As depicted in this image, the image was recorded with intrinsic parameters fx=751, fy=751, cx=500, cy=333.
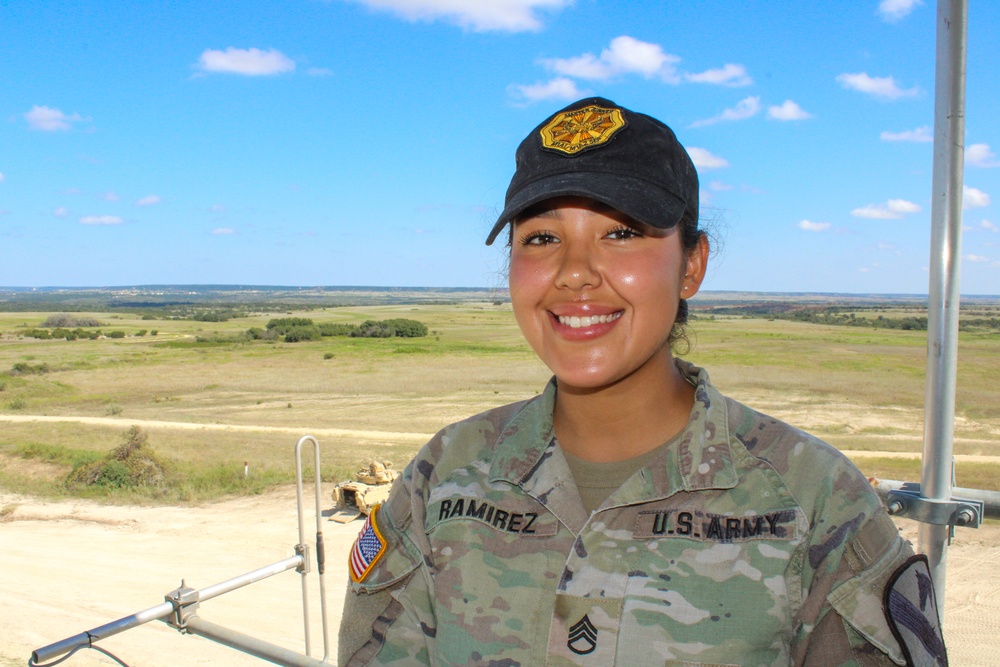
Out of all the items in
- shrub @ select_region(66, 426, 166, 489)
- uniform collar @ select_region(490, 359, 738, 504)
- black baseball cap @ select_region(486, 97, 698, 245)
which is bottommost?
shrub @ select_region(66, 426, 166, 489)

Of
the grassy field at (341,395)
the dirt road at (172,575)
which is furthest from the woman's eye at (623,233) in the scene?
the dirt road at (172,575)

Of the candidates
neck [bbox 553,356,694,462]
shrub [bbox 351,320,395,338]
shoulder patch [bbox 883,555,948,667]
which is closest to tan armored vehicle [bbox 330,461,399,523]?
neck [bbox 553,356,694,462]

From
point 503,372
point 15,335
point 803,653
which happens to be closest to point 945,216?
point 803,653

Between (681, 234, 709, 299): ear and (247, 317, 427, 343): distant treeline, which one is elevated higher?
(681, 234, 709, 299): ear

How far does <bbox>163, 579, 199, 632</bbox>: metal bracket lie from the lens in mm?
3836

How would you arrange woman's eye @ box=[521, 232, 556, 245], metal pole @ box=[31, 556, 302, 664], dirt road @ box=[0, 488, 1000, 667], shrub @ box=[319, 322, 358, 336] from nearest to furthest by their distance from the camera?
woman's eye @ box=[521, 232, 556, 245]
metal pole @ box=[31, 556, 302, 664]
dirt road @ box=[0, 488, 1000, 667]
shrub @ box=[319, 322, 358, 336]

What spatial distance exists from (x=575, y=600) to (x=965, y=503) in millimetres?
1686

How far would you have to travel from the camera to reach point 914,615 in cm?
139

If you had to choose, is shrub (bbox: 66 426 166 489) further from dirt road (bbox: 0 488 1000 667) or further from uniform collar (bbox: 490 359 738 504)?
uniform collar (bbox: 490 359 738 504)

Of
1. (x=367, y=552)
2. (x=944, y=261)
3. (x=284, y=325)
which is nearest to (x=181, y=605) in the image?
(x=367, y=552)

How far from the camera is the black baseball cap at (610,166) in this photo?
1.63 meters

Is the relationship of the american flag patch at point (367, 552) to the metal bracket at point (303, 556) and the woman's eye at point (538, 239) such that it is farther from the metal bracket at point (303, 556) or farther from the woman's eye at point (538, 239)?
the metal bracket at point (303, 556)

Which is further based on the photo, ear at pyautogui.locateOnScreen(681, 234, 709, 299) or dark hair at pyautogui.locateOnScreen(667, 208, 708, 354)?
ear at pyautogui.locateOnScreen(681, 234, 709, 299)

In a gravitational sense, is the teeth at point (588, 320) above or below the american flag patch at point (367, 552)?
above
